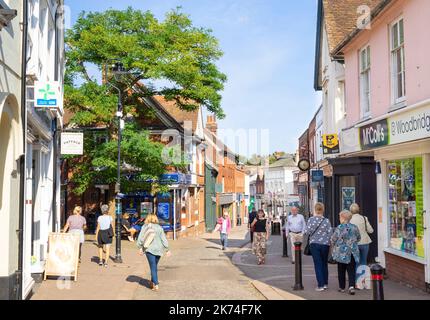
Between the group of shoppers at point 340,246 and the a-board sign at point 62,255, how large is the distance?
5.12m

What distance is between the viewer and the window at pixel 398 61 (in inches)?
421

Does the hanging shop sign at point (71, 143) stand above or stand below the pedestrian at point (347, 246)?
above

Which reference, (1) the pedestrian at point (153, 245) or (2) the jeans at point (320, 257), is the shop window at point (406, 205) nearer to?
(2) the jeans at point (320, 257)

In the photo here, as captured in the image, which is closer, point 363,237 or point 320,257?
point 320,257

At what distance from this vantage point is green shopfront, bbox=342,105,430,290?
370 inches

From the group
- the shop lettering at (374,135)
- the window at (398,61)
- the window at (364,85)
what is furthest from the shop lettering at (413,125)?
the window at (364,85)

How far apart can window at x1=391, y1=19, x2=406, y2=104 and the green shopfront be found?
0.83 m

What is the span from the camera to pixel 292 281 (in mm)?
11727

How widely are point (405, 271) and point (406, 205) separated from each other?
136 centimetres

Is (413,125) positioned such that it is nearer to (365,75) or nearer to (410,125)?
(410,125)

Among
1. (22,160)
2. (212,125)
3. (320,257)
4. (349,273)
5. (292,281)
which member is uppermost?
(212,125)

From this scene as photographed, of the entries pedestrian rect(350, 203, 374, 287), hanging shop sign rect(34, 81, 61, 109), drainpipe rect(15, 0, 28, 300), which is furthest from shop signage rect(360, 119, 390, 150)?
drainpipe rect(15, 0, 28, 300)

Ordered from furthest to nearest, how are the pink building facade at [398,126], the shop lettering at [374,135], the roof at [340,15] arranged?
the roof at [340,15] → the shop lettering at [374,135] → the pink building facade at [398,126]

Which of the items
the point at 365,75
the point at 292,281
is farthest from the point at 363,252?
the point at 365,75
